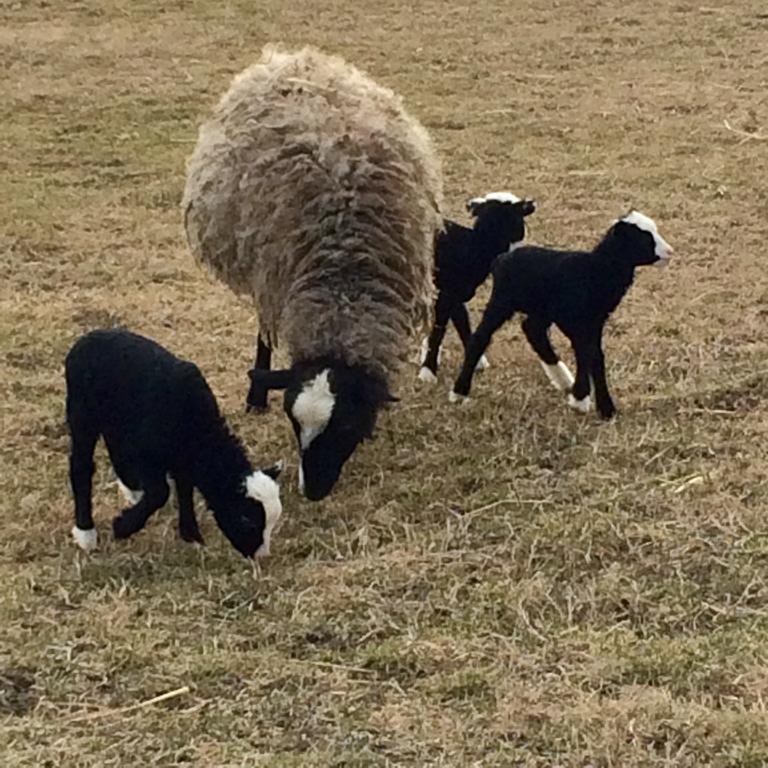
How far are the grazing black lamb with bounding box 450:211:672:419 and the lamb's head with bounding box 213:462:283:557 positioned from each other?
6.19ft

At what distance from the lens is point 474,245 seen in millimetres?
7270

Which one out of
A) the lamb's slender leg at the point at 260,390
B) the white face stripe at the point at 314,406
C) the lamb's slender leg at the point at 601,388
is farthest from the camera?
the lamb's slender leg at the point at 260,390

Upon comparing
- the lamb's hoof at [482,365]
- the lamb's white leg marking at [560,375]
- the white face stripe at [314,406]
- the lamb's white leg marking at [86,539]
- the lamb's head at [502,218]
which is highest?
the lamb's head at [502,218]

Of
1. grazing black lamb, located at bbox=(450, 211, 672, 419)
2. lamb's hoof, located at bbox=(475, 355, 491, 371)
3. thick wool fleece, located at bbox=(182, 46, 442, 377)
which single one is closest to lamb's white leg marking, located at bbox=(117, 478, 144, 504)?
thick wool fleece, located at bbox=(182, 46, 442, 377)

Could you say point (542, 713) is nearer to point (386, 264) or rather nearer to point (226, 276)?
point (386, 264)

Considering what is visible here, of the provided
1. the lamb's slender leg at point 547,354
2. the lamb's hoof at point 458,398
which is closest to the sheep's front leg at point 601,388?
the lamb's slender leg at point 547,354

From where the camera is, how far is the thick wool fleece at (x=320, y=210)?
625 centimetres

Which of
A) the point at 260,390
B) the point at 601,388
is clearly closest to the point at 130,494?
the point at 260,390

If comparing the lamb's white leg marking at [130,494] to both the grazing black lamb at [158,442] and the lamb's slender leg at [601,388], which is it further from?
the lamb's slender leg at [601,388]

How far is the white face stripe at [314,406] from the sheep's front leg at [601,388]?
1.45 meters

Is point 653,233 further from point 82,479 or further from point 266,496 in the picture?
point 82,479

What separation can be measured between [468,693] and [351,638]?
21.3 inches

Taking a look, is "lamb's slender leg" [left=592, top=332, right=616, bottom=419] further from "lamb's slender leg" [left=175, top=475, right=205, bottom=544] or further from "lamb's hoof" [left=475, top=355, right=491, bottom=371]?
"lamb's slender leg" [left=175, top=475, right=205, bottom=544]

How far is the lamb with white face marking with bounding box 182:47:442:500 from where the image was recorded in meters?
5.96
